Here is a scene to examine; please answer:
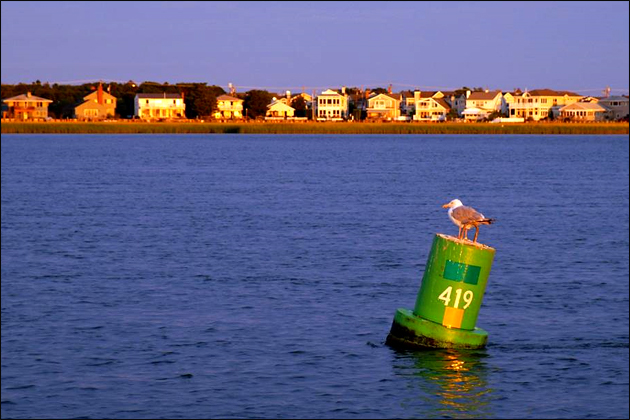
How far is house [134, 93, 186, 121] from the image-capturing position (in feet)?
645

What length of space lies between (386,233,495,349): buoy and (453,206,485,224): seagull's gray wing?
749 mm

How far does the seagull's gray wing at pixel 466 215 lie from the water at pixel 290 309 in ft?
7.38

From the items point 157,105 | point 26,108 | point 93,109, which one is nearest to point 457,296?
point 93,109

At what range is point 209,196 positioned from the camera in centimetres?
5969

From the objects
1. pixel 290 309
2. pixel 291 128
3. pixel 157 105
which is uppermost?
pixel 157 105

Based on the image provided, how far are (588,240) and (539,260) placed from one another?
6009 mm

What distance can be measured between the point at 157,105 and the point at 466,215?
597ft

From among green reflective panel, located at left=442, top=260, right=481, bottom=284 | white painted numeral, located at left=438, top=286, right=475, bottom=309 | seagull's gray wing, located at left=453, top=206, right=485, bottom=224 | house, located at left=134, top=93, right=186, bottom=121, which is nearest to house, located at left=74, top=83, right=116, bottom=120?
house, located at left=134, top=93, right=186, bottom=121

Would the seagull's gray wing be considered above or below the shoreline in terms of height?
below

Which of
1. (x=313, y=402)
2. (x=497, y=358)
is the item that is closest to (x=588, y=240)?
(x=497, y=358)

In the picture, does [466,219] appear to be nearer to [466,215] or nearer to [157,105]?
[466,215]

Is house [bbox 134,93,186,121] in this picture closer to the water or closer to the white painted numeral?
the water

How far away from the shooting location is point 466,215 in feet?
61.2

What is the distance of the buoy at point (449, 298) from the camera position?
17.5m
